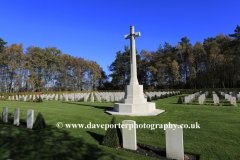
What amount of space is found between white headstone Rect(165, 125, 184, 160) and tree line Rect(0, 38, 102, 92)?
130ft

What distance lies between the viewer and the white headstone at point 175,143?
326 centimetres

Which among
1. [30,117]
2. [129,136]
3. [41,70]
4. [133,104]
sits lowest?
[129,136]

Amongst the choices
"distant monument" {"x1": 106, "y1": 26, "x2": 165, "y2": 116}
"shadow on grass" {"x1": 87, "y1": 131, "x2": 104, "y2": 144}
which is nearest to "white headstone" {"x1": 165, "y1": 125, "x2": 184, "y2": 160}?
"shadow on grass" {"x1": 87, "y1": 131, "x2": 104, "y2": 144}

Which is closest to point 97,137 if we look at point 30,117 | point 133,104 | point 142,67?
point 30,117

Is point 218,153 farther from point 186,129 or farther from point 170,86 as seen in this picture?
point 170,86

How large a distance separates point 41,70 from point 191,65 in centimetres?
4462

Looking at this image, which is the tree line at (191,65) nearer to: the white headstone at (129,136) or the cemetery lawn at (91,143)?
the cemetery lawn at (91,143)

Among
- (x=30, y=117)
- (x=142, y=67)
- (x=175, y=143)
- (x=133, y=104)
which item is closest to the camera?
(x=175, y=143)

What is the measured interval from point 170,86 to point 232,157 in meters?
41.8

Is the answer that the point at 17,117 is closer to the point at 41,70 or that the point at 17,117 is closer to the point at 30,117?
the point at 30,117

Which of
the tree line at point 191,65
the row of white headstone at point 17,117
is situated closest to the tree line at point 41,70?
the tree line at point 191,65

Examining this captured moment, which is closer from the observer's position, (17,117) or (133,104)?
(17,117)

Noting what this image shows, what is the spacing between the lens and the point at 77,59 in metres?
45.0

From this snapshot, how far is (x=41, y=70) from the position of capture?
4062 cm
